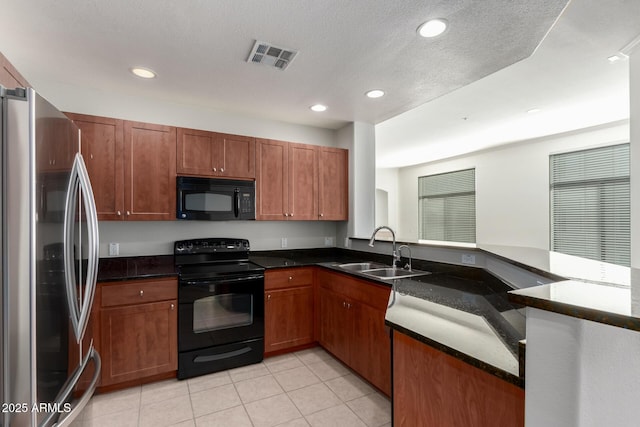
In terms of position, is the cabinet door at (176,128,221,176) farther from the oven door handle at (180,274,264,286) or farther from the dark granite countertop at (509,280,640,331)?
the dark granite countertop at (509,280,640,331)

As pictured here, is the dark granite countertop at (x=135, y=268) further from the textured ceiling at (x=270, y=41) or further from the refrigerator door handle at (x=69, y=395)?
the textured ceiling at (x=270, y=41)

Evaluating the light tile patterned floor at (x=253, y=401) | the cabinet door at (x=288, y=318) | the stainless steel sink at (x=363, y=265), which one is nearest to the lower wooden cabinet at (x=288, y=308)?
the cabinet door at (x=288, y=318)

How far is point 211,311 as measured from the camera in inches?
106

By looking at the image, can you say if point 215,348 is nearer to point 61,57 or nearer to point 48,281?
point 48,281

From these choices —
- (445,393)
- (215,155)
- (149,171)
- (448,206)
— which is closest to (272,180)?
(215,155)

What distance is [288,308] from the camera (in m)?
3.06

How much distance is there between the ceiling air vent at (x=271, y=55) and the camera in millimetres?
2066

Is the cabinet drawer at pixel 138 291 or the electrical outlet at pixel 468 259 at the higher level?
the electrical outlet at pixel 468 259

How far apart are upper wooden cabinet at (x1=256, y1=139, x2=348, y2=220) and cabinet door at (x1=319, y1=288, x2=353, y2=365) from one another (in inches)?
38.5

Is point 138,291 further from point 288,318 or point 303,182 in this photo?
point 303,182

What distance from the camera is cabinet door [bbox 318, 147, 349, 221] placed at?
3.66 meters

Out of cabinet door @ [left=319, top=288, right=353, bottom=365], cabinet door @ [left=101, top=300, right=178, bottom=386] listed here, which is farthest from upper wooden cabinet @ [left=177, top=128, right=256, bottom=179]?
cabinet door @ [left=319, top=288, right=353, bottom=365]

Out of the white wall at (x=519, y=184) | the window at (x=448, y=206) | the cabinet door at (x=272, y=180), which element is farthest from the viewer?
the window at (x=448, y=206)

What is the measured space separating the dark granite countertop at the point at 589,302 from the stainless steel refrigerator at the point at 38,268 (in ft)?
4.99
